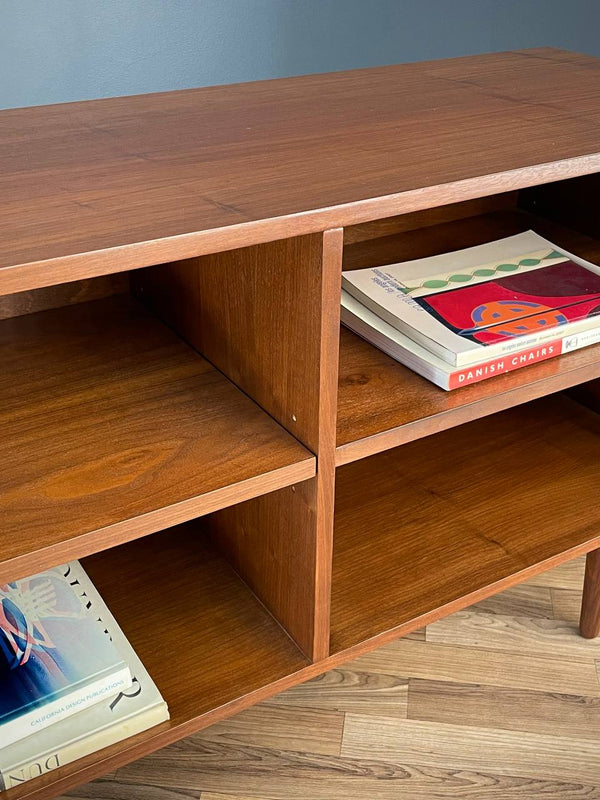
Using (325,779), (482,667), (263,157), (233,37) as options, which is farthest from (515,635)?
(233,37)

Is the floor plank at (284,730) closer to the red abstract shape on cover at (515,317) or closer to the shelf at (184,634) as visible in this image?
the shelf at (184,634)

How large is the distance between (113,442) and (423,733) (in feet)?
2.04

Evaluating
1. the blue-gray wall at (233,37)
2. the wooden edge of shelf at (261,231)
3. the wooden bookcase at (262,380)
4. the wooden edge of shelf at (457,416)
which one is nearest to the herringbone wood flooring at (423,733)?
the wooden bookcase at (262,380)

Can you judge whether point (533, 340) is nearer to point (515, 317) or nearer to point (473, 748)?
point (515, 317)

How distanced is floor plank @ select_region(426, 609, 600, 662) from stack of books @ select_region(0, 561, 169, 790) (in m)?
0.55

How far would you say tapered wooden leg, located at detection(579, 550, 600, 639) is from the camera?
4.19 ft

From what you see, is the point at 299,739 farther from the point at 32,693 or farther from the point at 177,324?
the point at 177,324

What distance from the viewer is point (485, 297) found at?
1069mm

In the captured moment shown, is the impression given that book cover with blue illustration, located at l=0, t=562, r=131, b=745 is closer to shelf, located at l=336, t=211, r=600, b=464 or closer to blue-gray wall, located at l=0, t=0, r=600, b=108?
shelf, located at l=336, t=211, r=600, b=464

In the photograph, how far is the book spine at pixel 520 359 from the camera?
3.09 feet

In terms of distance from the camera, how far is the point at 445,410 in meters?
0.91

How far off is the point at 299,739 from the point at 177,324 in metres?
0.56

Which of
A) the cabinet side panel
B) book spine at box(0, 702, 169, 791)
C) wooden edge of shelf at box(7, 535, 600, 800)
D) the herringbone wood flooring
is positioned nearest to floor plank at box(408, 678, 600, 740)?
the herringbone wood flooring

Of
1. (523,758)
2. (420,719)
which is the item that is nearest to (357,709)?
(420,719)
